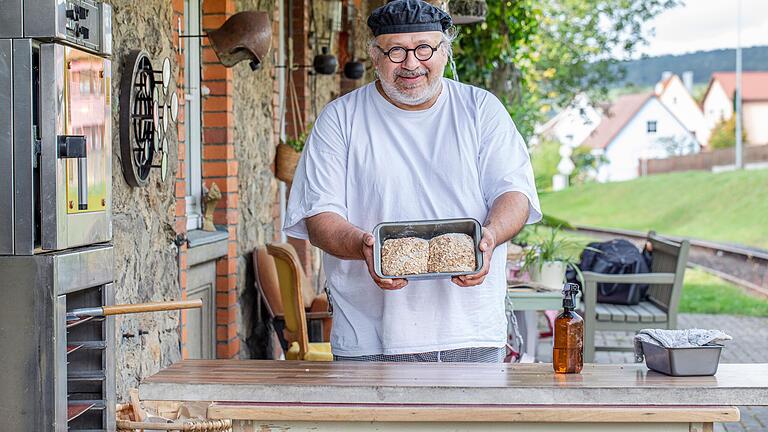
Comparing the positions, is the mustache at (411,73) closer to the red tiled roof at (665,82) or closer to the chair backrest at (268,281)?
the chair backrest at (268,281)

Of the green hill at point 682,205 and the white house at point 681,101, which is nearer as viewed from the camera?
the green hill at point 682,205

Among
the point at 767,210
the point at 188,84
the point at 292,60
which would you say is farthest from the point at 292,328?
the point at 767,210

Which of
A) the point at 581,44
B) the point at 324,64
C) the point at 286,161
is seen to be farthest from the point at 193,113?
the point at 581,44

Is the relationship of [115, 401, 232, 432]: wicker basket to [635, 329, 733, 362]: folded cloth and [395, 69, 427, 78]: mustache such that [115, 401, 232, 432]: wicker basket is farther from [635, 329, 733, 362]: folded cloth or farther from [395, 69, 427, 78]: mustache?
[635, 329, 733, 362]: folded cloth

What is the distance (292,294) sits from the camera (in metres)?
6.08

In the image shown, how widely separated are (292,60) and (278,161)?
3.13 feet

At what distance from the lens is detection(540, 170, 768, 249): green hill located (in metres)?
29.1

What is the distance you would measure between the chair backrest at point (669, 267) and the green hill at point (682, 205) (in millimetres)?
17548

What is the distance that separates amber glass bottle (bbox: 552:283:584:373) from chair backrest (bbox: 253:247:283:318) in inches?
149

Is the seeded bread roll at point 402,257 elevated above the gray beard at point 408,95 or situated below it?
below

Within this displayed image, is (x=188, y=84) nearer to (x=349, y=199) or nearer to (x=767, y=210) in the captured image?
(x=349, y=199)

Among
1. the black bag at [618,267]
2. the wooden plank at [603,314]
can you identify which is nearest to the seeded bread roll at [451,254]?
the wooden plank at [603,314]

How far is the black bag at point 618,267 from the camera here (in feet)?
26.5

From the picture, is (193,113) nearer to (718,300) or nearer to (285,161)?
(285,161)
